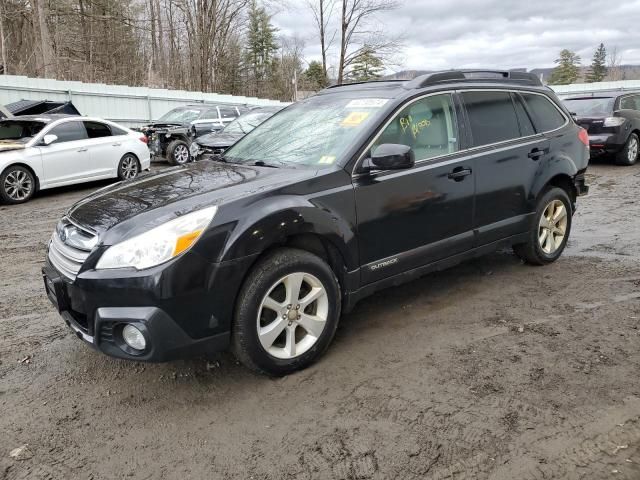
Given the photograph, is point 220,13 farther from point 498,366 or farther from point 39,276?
point 498,366

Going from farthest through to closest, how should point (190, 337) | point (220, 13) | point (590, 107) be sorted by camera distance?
1. point (220, 13)
2. point (590, 107)
3. point (190, 337)

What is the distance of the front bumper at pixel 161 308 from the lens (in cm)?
273

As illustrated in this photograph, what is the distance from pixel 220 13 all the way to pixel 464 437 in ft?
A: 125

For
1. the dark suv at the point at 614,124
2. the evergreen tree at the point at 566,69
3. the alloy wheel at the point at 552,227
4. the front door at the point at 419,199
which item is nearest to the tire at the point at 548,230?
the alloy wheel at the point at 552,227

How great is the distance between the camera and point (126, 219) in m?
2.97

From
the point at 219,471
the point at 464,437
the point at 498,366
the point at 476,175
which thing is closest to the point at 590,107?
the point at 476,175

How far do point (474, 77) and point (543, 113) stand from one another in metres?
0.96

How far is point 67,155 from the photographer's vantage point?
10.0m

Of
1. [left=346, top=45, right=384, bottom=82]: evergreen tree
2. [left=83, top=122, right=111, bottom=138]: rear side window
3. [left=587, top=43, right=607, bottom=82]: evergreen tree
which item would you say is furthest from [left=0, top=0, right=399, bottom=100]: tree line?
[left=587, top=43, right=607, bottom=82]: evergreen tree

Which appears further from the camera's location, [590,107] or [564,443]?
[590,107]

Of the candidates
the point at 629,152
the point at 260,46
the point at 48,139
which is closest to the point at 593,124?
the point at 629,152

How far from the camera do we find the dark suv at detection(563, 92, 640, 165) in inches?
454

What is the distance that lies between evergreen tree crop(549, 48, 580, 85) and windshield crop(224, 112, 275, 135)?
83879mm

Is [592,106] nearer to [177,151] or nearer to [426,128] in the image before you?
[426,128]
